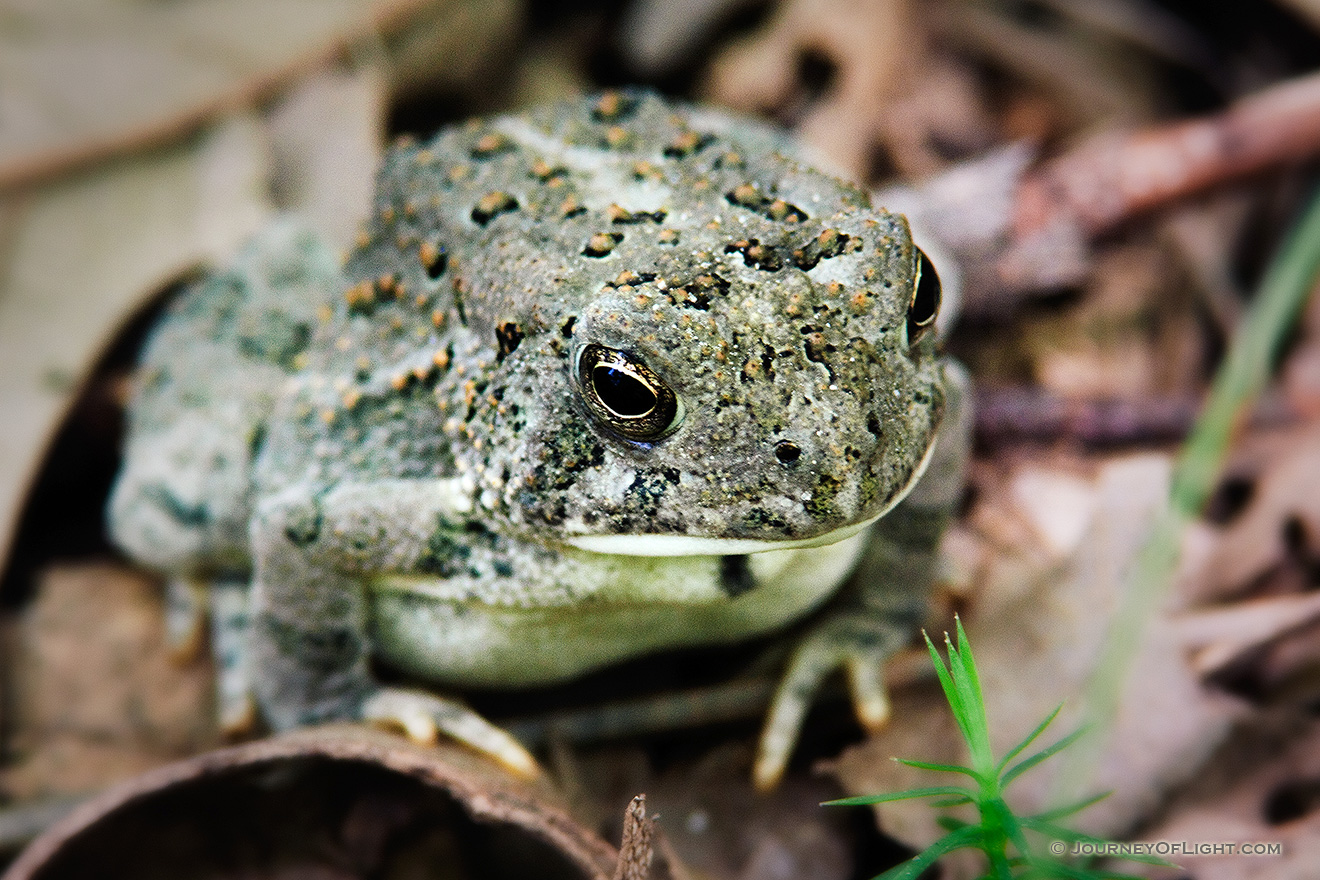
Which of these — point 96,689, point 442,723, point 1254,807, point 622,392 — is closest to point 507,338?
point 622,392

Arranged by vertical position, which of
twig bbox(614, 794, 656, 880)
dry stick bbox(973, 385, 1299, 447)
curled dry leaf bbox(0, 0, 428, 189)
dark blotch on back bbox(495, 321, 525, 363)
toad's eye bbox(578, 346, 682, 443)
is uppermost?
curled dry leaf bbox(0, 0, 428, 189)

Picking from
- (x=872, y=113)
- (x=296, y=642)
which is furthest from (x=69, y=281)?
(x=872, y=113)

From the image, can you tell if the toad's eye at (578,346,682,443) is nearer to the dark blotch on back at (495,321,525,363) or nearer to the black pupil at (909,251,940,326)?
the dark blotch on back at (495,321,525,363)

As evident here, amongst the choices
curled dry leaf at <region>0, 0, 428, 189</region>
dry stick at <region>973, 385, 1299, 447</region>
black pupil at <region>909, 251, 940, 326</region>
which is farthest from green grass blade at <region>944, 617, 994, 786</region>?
curled dry leaf at <region>0, 0, 428, 189</region>

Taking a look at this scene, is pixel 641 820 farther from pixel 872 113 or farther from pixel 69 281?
pixel 872 113

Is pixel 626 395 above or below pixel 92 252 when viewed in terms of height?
below

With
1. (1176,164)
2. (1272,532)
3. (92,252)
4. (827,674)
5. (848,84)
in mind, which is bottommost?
(827,674)

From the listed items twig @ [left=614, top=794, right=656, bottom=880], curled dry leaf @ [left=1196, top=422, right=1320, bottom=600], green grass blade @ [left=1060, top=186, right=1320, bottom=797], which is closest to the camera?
twig @ [left=614, top=794, right=656, bottom=880]

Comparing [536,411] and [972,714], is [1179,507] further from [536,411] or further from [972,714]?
[536,411]

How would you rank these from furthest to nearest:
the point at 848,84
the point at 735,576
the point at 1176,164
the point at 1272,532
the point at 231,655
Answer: the point at 848,84 < the point at 1176,164 < the point at 231,655 < the point at 1272,532 < the point at 735,576
